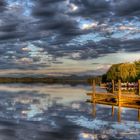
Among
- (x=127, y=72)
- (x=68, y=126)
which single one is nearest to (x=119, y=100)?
(x=68, y=126)

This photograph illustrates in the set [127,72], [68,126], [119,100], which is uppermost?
[127,72]

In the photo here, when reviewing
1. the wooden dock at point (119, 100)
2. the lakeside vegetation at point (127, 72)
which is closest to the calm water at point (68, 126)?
the wooden dock at point (119, 100)

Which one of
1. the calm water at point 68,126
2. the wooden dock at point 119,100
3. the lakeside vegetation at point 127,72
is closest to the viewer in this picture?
the calm water at point 68,126

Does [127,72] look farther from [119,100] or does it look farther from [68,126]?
[68,126]

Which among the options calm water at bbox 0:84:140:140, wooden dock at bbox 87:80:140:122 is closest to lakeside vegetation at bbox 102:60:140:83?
wooden dock at bbox 87:80:140:122

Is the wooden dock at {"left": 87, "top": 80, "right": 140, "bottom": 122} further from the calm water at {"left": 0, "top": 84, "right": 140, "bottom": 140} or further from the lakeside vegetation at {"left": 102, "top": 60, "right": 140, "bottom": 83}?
the lakeside vegetation at {"left": 102, "top": 60, "right": 140, "bottom": 83}

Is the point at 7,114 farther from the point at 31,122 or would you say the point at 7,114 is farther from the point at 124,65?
the point at 124,65

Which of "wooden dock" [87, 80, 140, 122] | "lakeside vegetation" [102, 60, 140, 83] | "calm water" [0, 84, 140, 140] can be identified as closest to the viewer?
"calm water" [0, 84, 140, 140]

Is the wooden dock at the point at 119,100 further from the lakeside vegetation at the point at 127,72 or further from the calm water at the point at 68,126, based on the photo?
the lakeside vegetation at the point at 127,72

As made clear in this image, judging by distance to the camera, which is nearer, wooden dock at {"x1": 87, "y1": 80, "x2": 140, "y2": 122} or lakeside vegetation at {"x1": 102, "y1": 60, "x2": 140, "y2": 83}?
wooden dock at {"x1": 87, "y1": 80, "x2": 140, "y2": 122}

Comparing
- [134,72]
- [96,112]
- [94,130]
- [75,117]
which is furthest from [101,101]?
[134,72]

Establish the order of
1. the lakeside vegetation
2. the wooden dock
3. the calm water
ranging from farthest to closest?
the lakeside vegetation < the wooden dock < the calm water

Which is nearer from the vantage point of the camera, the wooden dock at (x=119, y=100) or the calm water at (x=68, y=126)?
the calm water at (x=68, y=126)

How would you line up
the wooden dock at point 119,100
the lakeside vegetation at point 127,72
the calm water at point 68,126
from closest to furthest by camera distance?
the calm water at point 68,126
the wooden dock at point 119,100
the lakeside vegetation at point 127,72
